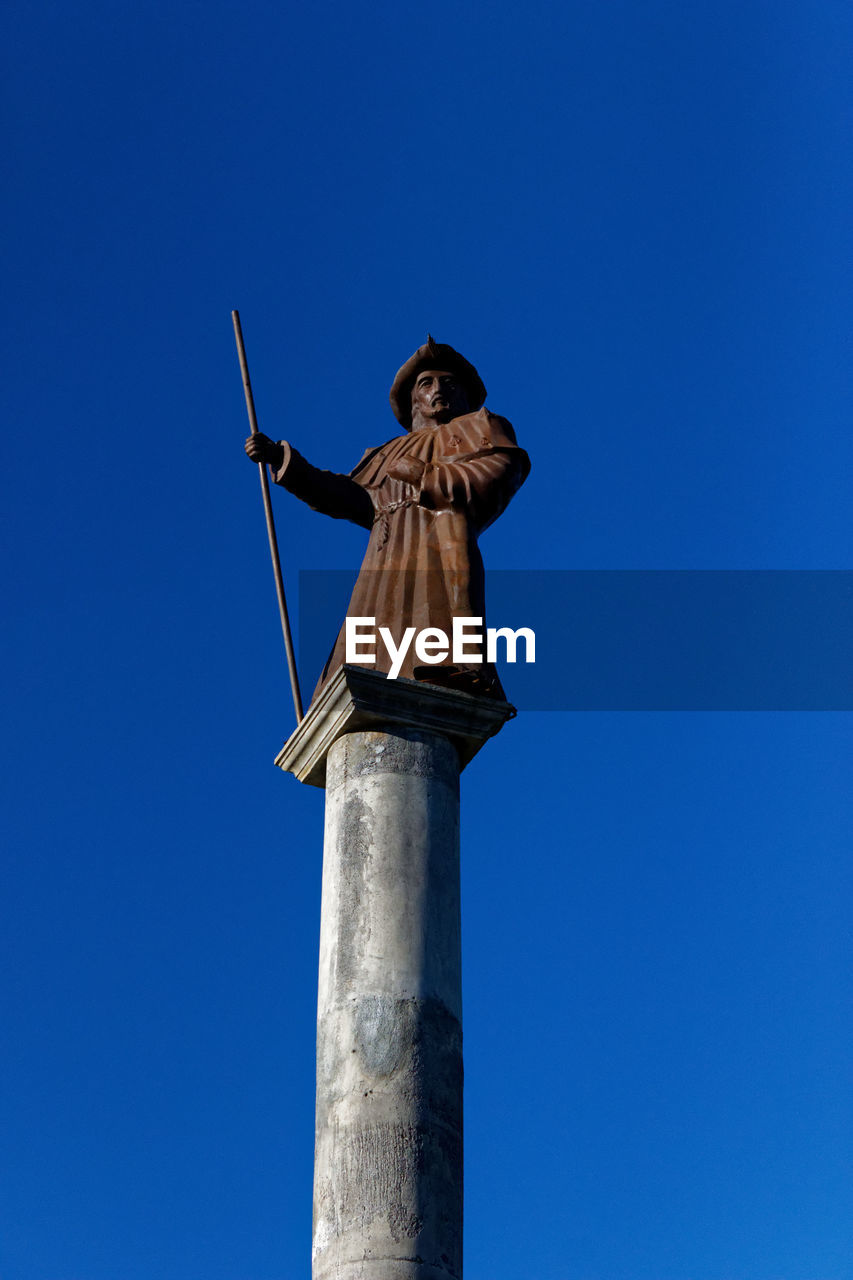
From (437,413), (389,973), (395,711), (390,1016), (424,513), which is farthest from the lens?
(437,413)

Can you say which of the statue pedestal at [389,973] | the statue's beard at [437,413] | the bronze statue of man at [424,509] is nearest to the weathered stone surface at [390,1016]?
the statue pedestal at [389,973]

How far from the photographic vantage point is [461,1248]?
8.28 m

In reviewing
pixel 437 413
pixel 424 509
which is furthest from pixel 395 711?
pixel 437 413

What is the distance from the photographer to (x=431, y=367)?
41.5 feet

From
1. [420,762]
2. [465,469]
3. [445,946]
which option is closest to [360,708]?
[420,762]

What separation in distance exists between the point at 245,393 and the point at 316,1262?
5.93 meters

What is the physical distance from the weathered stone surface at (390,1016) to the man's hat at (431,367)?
12.9 feet

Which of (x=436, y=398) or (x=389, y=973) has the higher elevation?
(x=436, y=398)

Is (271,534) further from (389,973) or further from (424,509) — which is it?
(389,973)

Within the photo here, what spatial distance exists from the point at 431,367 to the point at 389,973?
5.56m

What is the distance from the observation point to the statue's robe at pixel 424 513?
10.6 meters

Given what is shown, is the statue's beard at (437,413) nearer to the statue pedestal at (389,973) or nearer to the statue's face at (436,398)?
the statue's face at (436,398)

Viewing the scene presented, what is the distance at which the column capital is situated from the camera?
9.64 metres

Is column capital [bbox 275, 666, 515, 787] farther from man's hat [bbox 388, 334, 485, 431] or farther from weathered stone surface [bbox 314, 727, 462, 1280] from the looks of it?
man's hat [bbox 388, 334, 485, 431]
